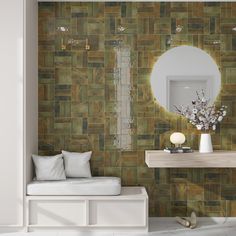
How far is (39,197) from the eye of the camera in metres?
4.87

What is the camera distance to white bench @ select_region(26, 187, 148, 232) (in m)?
4.89

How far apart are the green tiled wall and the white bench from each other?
63 cm

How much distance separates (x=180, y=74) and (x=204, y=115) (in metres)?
0.58

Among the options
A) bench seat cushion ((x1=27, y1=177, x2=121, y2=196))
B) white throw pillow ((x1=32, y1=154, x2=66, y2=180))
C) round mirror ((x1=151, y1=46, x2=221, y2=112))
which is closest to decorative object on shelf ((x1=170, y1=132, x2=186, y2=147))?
round mirror ((x1=151, y1=46, x2=221, y2=112))

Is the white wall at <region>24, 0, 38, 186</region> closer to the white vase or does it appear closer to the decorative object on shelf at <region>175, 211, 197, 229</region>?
the decorative object on shelf at <region>175, 211, 197, 229</region>

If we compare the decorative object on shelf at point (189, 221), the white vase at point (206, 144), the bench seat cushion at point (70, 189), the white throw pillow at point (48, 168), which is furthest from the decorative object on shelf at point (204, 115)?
the white throw pillow at point (48, 168)

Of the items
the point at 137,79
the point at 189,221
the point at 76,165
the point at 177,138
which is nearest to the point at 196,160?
the point at 177,138

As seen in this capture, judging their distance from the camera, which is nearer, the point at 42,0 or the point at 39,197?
the point at 39,197

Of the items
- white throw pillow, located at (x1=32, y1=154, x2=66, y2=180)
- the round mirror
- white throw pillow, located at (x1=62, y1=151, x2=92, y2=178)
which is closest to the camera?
white throw pillow, located at (x1=32, y1=154, x2=66, y2=180)

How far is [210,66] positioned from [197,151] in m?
1.03

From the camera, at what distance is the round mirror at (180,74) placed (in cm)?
548

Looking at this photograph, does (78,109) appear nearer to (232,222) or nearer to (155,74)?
(155,74)

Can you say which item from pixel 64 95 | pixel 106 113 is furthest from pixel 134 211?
pixel 64 95

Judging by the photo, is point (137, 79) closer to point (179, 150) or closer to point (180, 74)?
point (180, 74)
